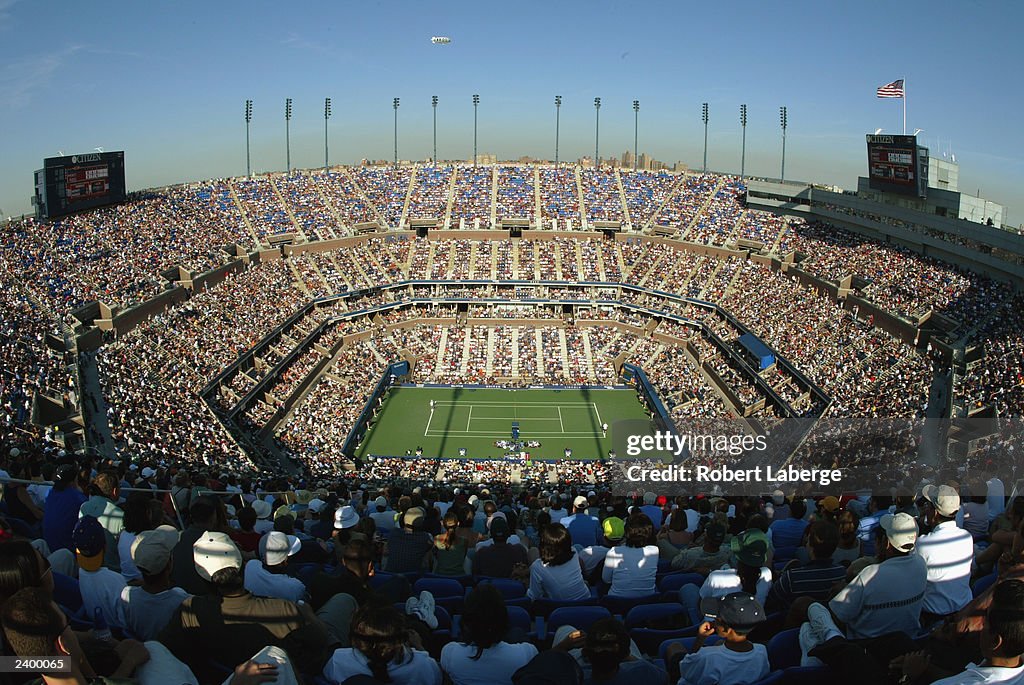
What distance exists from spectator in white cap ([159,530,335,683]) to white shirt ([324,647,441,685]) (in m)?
0.34

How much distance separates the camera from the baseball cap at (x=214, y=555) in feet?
17.1

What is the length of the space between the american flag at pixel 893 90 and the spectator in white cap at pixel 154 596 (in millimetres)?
43940

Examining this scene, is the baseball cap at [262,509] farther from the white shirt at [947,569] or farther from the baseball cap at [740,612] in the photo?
the white shirt at [947,569]

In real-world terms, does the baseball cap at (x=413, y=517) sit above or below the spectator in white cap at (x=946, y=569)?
below

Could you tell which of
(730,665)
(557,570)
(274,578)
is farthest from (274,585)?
(730,665)

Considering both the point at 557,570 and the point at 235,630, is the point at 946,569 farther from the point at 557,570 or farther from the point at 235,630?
the point at 235,630

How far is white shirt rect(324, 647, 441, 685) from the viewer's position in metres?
4.39

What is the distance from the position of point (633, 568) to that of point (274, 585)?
3.29 metres

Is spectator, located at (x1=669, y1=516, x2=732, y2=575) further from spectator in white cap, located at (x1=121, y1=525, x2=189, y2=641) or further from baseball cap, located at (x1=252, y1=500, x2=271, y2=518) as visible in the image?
baseball cap, located at (x1=252, y1=500, x2=271, y2=518)

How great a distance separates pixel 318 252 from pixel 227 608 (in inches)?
2071

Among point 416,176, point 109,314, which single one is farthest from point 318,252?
point 109,314

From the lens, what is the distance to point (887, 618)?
509 centimetres

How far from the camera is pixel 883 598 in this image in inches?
199

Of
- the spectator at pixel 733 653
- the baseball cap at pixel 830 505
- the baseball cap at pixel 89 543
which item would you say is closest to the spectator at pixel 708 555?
the spectator at pixel 733 653
